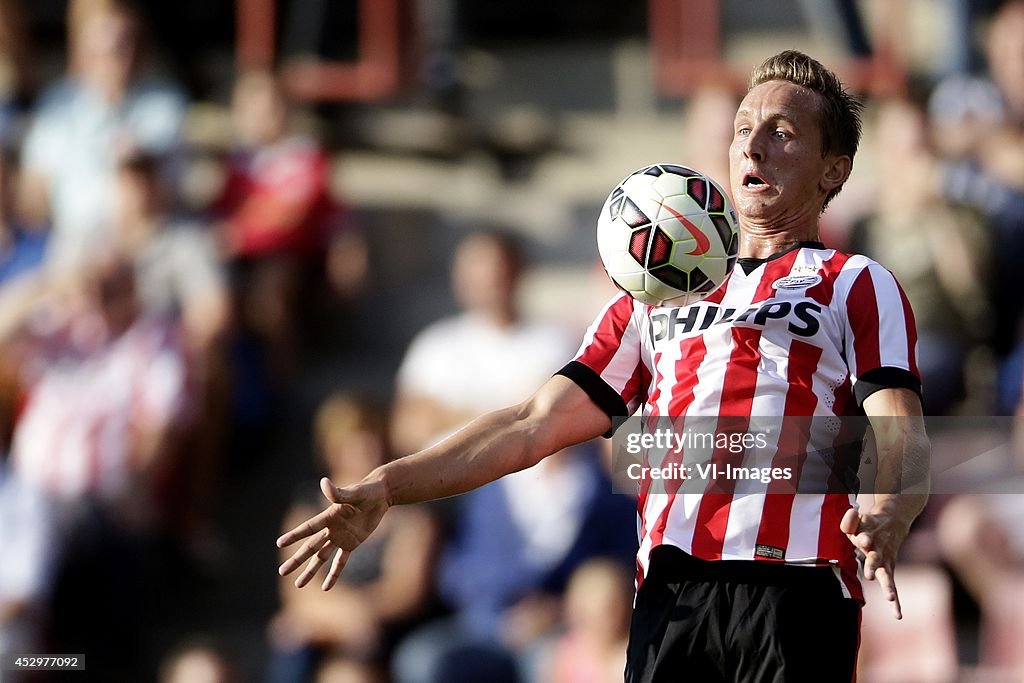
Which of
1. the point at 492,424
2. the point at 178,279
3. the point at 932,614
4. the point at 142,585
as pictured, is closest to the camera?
the point at 492,424

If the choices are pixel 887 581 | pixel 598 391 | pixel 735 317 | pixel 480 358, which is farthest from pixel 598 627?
pixel 887 581

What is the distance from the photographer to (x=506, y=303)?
8398mm

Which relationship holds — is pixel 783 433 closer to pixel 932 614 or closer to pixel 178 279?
pixel 932 614

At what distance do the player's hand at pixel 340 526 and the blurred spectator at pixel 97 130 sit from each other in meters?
5.62

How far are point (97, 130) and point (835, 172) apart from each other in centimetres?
630

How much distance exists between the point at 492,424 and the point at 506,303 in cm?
431

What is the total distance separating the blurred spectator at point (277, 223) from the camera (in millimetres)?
9133

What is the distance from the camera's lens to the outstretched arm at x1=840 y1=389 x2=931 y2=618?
3.49m

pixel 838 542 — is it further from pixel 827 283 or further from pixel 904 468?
pixel 827 283

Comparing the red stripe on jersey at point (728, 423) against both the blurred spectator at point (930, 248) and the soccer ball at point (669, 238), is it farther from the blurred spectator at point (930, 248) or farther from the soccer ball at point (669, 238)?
the blurred spectator at point (930, 248)

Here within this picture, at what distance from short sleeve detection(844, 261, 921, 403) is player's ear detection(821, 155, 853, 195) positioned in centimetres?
30

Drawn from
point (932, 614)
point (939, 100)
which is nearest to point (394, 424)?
point (932, 614)

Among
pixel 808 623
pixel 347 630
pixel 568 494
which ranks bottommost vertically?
pixel 347 630

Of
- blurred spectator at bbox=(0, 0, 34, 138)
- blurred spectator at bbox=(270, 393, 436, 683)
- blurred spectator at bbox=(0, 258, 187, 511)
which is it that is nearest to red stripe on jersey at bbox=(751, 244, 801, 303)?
blurred spectator at bbox=(270, 393, 436, 683)
